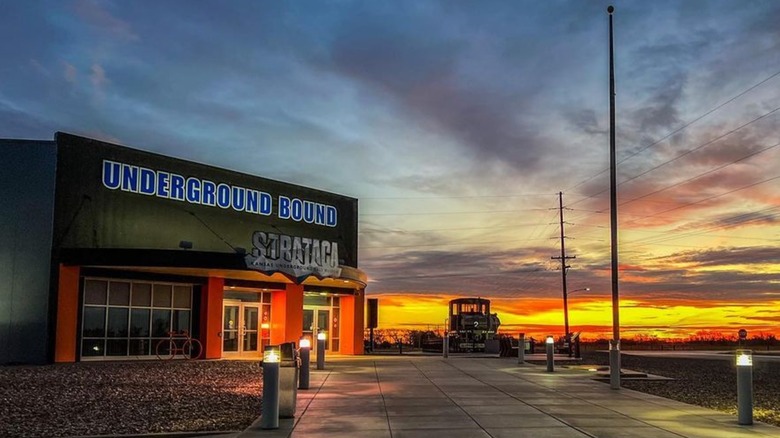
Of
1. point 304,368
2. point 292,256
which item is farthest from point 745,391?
point 292,256

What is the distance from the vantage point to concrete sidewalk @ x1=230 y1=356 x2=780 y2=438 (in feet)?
37.9

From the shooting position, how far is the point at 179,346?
31203 millimetres

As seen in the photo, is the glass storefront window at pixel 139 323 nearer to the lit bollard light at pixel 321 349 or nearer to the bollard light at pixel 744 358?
the lit bollard light at pixel 321 349

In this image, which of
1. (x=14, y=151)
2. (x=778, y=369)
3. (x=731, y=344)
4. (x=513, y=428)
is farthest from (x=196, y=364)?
(x=731, y=344)

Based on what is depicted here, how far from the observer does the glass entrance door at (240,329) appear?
111ft

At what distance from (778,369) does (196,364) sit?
2309 cm

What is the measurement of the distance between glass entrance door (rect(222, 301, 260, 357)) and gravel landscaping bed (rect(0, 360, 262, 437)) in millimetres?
8916

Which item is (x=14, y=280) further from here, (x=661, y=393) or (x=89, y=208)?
(x=661, y=393)

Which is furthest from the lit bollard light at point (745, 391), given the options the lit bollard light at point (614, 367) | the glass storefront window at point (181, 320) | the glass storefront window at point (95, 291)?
the glass storefront window at point (181, 320)

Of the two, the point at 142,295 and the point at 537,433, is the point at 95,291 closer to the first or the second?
the point at 142,295

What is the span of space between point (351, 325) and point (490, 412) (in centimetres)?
2748

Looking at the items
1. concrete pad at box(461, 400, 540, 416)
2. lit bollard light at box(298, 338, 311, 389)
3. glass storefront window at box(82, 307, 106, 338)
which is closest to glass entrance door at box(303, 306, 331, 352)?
glass storefront window at box(82, 307, 106, 338)

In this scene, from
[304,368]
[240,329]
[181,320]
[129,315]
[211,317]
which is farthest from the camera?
[240,329]

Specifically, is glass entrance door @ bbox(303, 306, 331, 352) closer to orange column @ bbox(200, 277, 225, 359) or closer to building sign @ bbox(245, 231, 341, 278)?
building sign @ bbox(245, 231, 341, 278)
